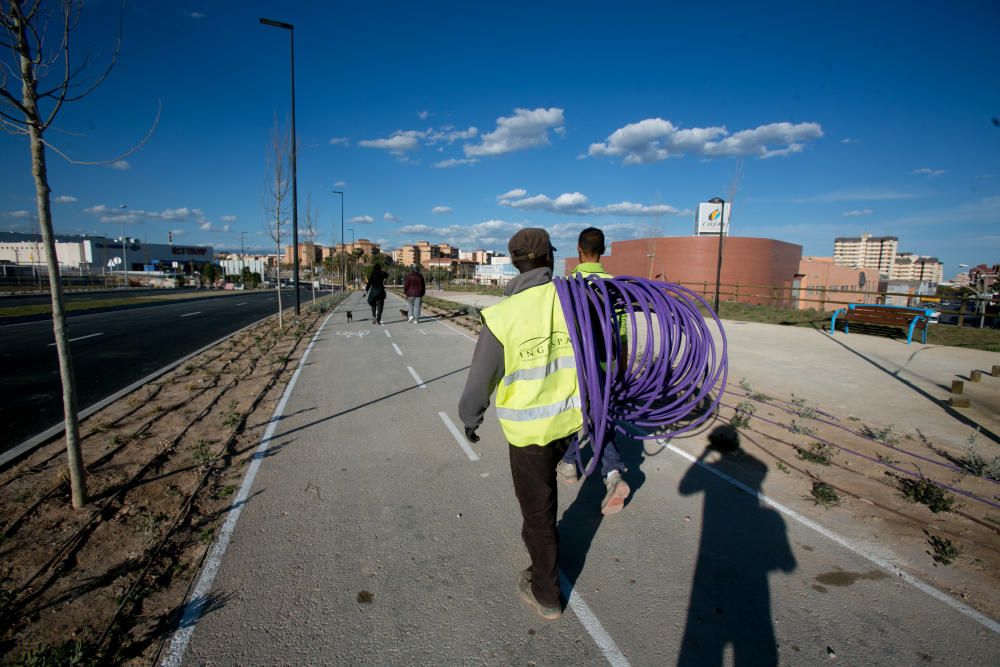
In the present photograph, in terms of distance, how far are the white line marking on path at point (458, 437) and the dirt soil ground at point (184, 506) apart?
7.37 feet

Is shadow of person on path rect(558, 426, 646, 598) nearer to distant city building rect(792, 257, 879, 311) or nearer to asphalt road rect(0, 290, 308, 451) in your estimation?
asphalt road rect(0, 290, 308, 451)

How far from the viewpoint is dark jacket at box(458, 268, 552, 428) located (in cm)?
252

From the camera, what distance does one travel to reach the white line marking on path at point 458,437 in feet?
16.4

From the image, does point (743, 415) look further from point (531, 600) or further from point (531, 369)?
point (531, 369)

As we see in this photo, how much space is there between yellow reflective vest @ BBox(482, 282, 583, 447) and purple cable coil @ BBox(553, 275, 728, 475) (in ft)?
0.49

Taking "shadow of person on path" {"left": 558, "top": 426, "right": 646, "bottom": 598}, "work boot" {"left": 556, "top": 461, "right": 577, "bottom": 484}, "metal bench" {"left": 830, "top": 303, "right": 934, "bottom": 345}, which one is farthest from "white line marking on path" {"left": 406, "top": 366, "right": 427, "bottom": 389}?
"metal bench" {"left": 830, "top": 303, "right": 934, "bottom": 345}

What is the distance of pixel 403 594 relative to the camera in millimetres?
2848

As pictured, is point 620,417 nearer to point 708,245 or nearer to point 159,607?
point 159,607

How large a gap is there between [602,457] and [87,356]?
1144cm

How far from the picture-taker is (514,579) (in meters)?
3.03

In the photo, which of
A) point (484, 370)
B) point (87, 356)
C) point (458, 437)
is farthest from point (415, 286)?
point (484, 370)

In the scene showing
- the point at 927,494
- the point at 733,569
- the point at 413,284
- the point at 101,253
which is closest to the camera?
the point at 733,569

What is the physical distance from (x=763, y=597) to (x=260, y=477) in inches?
167

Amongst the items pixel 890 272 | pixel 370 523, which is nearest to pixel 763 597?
pixel 370 523
